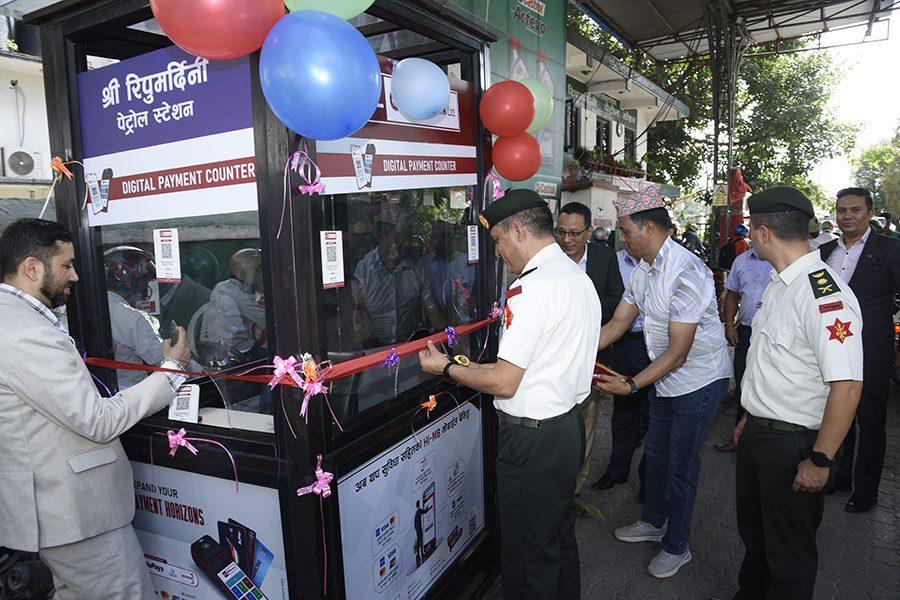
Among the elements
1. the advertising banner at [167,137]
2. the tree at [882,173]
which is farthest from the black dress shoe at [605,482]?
the tree at [882,173]

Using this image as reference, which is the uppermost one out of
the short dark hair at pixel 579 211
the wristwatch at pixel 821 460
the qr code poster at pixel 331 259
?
the short dark hair at pixel 579 211

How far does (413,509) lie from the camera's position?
2602 mm

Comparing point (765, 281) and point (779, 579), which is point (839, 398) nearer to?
point (779, 579)

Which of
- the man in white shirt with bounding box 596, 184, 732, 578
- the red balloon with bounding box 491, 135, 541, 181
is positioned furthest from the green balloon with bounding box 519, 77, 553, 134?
the man in white shirt with bounding box 596, 184, 732, 578

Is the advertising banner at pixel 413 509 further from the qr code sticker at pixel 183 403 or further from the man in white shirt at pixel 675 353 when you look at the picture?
the man in white shirt at pixel 675 353

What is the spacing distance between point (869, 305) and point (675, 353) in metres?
1.68

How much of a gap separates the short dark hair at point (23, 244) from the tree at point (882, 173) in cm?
2932

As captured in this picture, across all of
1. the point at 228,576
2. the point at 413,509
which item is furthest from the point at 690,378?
the point at 228,576

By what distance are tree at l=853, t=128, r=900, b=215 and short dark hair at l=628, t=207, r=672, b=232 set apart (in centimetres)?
2686

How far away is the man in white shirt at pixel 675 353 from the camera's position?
9.52 ft

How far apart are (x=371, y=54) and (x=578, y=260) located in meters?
2.62

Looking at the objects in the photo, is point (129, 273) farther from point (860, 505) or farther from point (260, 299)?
point (860, 505)

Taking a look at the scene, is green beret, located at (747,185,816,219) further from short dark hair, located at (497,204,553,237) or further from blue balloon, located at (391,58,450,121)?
blue balloon, located at (391,58,450,121)

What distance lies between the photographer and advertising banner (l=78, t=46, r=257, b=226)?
6.39 feet
